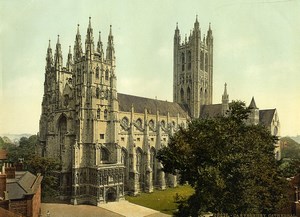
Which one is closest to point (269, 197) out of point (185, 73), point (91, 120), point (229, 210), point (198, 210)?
point (229, 210)

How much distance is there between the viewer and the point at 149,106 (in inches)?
2726

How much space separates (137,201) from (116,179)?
17.7 ft

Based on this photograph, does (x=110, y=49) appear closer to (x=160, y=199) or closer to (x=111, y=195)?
(x=111, y=195)

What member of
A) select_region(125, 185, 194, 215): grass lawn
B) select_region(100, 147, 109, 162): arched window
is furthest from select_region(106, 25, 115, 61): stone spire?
select_region(125, 185, 194, 215): grass lawn

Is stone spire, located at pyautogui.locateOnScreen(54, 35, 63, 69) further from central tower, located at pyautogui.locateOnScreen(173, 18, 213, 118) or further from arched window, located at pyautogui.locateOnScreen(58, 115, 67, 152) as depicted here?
central tower, located at pyautogui.locateOnScreen(173, 18, 213, 118)

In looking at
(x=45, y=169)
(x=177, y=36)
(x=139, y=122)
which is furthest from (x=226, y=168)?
(x=177, y=36)

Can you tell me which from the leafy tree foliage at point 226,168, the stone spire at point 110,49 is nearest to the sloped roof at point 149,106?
the stone spire at point 110,49

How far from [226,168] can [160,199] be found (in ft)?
93.2

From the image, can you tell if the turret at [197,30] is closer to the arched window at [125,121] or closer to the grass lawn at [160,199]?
the arched window at [125,121]

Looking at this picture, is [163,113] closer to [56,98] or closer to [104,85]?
[104,85]

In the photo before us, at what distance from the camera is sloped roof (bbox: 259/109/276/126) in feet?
245

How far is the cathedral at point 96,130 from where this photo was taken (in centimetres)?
5075

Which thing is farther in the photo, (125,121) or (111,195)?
(125,121)

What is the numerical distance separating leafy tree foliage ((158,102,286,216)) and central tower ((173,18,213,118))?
166 ft
